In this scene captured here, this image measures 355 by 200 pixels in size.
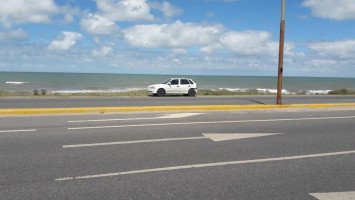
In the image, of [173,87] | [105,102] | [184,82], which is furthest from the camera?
[184,82]

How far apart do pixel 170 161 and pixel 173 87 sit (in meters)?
20.5

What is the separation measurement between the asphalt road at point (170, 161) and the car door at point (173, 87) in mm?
16295

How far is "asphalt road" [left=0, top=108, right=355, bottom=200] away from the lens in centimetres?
437

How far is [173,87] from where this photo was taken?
85.7ft

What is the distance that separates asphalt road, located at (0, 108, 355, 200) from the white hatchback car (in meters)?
16.1

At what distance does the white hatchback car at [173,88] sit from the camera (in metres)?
25.8

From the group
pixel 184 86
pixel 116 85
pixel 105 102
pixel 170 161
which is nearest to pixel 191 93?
pixel 184 86

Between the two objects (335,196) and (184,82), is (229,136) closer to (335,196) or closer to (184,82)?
(335,196)

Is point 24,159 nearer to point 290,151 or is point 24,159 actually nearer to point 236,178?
point 236,178

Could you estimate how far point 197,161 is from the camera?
227 inches

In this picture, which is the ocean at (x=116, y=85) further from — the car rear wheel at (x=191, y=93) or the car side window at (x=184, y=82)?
the car rear wheel at (x=191, y=93)

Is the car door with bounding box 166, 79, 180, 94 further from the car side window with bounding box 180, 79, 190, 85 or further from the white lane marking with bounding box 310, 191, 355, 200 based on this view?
the white lane marking with bounding box 310, 191, 355, 200

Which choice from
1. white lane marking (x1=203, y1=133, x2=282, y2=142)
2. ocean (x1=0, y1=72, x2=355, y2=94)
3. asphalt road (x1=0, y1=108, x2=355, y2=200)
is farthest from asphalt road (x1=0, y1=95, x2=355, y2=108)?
ocean (x1=0, y1=72, x2=355, y2=94)

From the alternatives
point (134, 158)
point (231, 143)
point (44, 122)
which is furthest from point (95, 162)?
point (44, 122)
